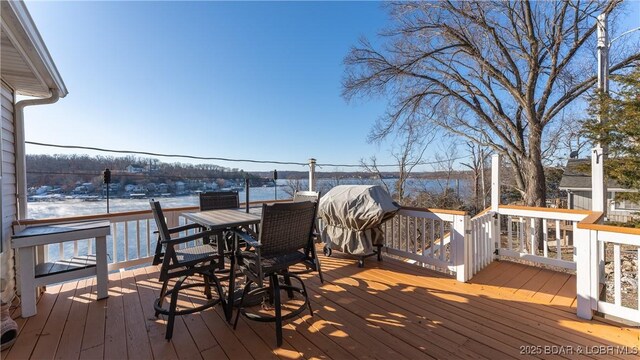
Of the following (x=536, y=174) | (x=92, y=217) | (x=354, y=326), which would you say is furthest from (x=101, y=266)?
(x=536, y=174)

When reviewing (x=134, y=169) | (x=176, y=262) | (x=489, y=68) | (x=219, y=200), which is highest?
(x=489, y=68)

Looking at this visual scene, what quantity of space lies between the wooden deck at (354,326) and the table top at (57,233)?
682 mm

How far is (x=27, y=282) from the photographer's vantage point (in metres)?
2.44

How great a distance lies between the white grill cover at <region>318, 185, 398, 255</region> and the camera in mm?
3574

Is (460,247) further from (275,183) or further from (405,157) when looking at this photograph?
(405,157)

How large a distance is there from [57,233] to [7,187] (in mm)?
777

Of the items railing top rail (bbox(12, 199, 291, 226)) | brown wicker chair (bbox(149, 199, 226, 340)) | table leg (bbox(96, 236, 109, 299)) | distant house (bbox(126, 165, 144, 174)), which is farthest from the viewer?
distant house (bbox(126, 165, 144, 174))

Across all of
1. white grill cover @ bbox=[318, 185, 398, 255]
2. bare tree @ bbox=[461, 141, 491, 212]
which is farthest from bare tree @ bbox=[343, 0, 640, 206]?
white grill cover @ bbox=[318, 185, 398, 255]

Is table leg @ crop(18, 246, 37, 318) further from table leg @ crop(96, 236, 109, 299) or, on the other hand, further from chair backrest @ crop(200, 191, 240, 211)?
chair backrest @ crop(200, 191, 240, 211)

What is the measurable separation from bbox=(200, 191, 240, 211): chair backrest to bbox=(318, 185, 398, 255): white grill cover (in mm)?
1300

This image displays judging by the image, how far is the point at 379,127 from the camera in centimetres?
1034

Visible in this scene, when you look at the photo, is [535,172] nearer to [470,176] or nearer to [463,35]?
[463,35]

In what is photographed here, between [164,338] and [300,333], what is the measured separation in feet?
3.44

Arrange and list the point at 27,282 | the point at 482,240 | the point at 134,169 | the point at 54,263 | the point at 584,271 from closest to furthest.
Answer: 1. the point at 584,271
2. the point at 27,282
3. the point at 54,263
4. the point at 482,240
5. the point at 134,169
